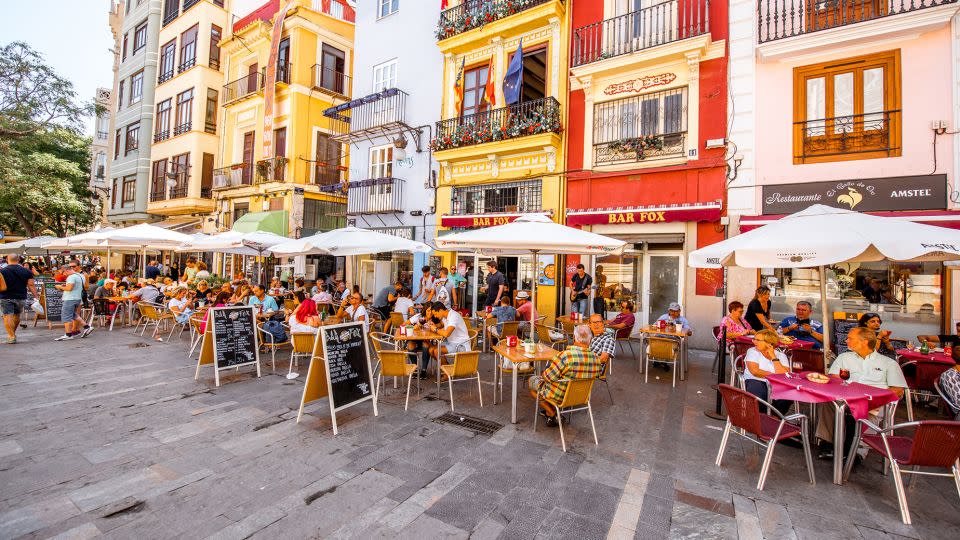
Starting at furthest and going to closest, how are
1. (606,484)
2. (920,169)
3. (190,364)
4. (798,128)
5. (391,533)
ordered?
(798,128) → (920,169) → (190,364) → (606,484) → (391,533)

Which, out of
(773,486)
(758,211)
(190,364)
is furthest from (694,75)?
(190,364)

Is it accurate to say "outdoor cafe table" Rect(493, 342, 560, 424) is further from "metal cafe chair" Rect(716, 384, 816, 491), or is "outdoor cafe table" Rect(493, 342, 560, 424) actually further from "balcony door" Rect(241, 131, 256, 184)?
"balcony door" Rect(241, 131, 256, 184)

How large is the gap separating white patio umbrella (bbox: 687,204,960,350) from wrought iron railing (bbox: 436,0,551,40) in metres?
10.8

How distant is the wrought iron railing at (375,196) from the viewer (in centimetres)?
1559

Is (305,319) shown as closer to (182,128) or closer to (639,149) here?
(639,149)

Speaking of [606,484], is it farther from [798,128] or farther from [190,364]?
[798,128]

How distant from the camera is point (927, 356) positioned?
5.91 m

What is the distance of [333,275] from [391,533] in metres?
16.4

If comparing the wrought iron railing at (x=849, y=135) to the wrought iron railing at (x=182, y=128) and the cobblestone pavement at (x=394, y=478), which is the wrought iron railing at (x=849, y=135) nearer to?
the cobblestone pavement at (x=394, y=478)

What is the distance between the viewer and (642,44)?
11.5 metres

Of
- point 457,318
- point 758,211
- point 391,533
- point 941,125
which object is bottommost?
point 391,533

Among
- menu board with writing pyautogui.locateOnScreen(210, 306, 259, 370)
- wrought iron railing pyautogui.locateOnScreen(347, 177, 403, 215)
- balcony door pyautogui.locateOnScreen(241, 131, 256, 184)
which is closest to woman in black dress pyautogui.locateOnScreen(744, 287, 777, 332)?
menu board with writing pyautogui.locateOnScreen(210, 306, 259, 370)

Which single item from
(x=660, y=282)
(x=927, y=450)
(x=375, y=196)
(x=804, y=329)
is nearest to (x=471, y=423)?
(x=927, y=450)

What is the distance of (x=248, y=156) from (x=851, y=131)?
2351 cm
